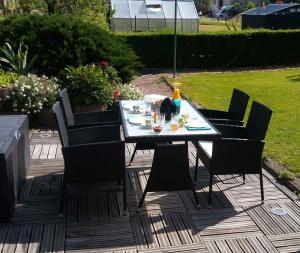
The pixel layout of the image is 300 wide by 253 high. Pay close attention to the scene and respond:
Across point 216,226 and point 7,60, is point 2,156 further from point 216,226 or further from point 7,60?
point 7,60

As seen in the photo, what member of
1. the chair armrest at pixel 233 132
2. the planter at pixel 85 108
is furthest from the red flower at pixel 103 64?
the chair armrest at pixel 233 132

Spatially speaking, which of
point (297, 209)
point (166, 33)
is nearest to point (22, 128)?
point (297, 209)

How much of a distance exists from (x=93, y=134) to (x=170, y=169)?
1.18m

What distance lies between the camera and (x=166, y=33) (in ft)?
46.8

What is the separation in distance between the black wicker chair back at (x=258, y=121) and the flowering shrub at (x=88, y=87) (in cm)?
325

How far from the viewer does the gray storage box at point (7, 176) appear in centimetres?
371

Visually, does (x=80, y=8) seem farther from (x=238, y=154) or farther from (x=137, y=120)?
(x=238, y=154)

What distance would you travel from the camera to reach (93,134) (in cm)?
480

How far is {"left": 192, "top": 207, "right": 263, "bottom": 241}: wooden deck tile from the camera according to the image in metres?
3.77

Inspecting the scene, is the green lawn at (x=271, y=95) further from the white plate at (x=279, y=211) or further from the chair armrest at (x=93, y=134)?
the chair armrest at (x=93, y=134)

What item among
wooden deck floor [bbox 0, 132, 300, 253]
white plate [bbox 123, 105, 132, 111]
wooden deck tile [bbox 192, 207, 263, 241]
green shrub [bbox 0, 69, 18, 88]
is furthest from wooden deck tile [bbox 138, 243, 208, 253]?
green shrub [bbox 0, 69, 18, 88]

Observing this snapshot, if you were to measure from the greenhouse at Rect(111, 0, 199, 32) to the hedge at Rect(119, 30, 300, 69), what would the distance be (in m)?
5.60

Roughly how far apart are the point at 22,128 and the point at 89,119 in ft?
3.28

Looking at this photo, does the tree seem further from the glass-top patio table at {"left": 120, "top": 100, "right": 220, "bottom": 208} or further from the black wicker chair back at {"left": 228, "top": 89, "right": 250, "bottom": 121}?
the glass-top patio table at {"left": 120, "top": 100, "right": 220, "bottom": 208}
